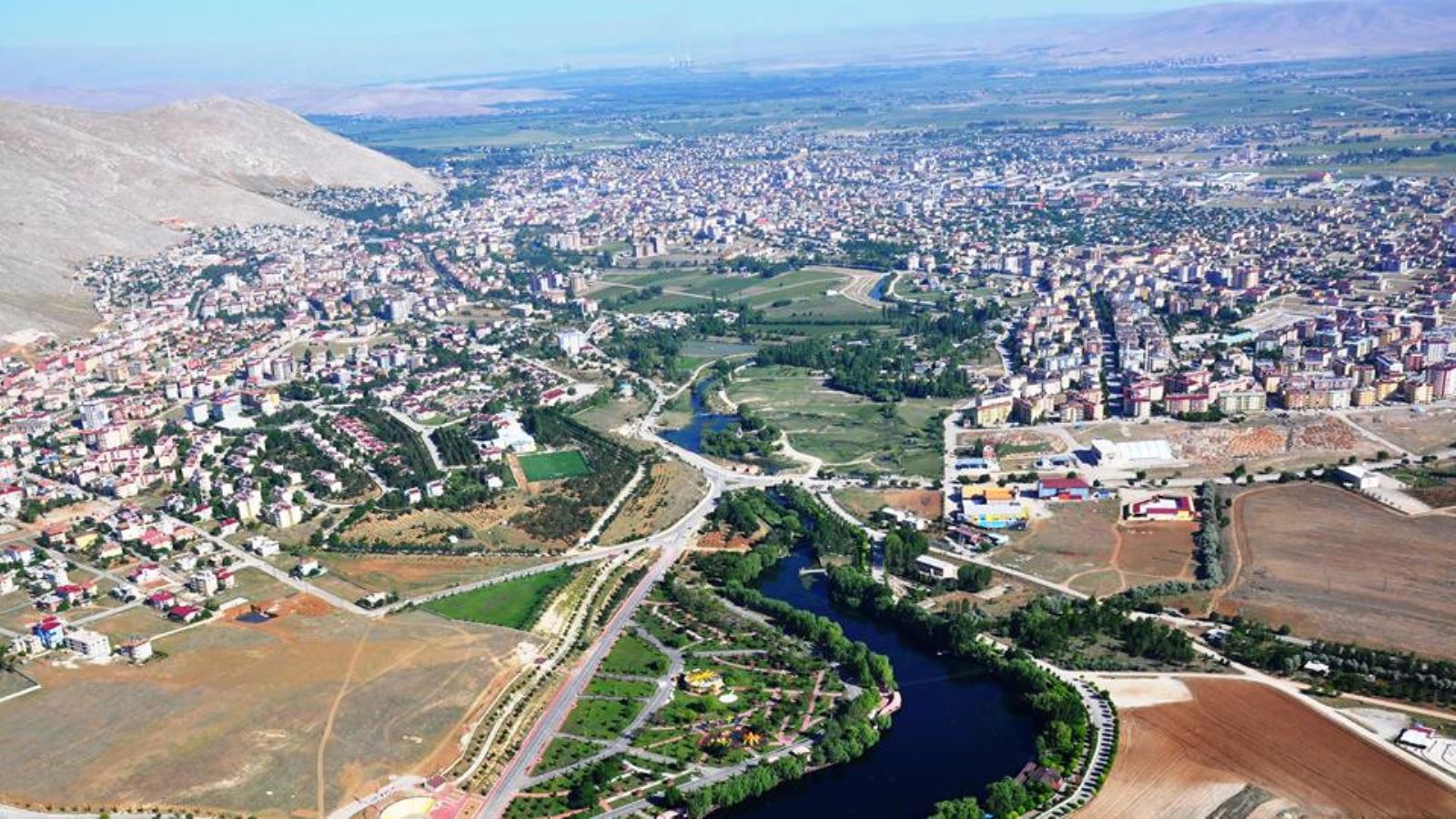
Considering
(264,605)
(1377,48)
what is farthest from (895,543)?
(1377,48)

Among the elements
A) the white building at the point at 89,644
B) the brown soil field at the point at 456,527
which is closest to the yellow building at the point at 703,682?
the brown soil field at the point at 456,527

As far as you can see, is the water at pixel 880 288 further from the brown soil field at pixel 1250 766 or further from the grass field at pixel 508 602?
the brown soil field at pixel 1250 766

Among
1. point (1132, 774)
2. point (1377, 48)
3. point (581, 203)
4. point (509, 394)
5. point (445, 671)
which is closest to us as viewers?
point (1132, 774)

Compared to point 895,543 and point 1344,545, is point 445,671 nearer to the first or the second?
point 895,543

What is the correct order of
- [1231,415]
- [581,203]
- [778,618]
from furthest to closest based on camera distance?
[581,203] → [1231,415] → [778,618]

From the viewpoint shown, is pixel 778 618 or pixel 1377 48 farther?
pixel 1377 48

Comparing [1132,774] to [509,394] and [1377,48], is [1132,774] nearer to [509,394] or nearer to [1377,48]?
[509,394]

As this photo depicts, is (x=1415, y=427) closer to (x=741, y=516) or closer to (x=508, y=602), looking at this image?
(x=741, y=516)
